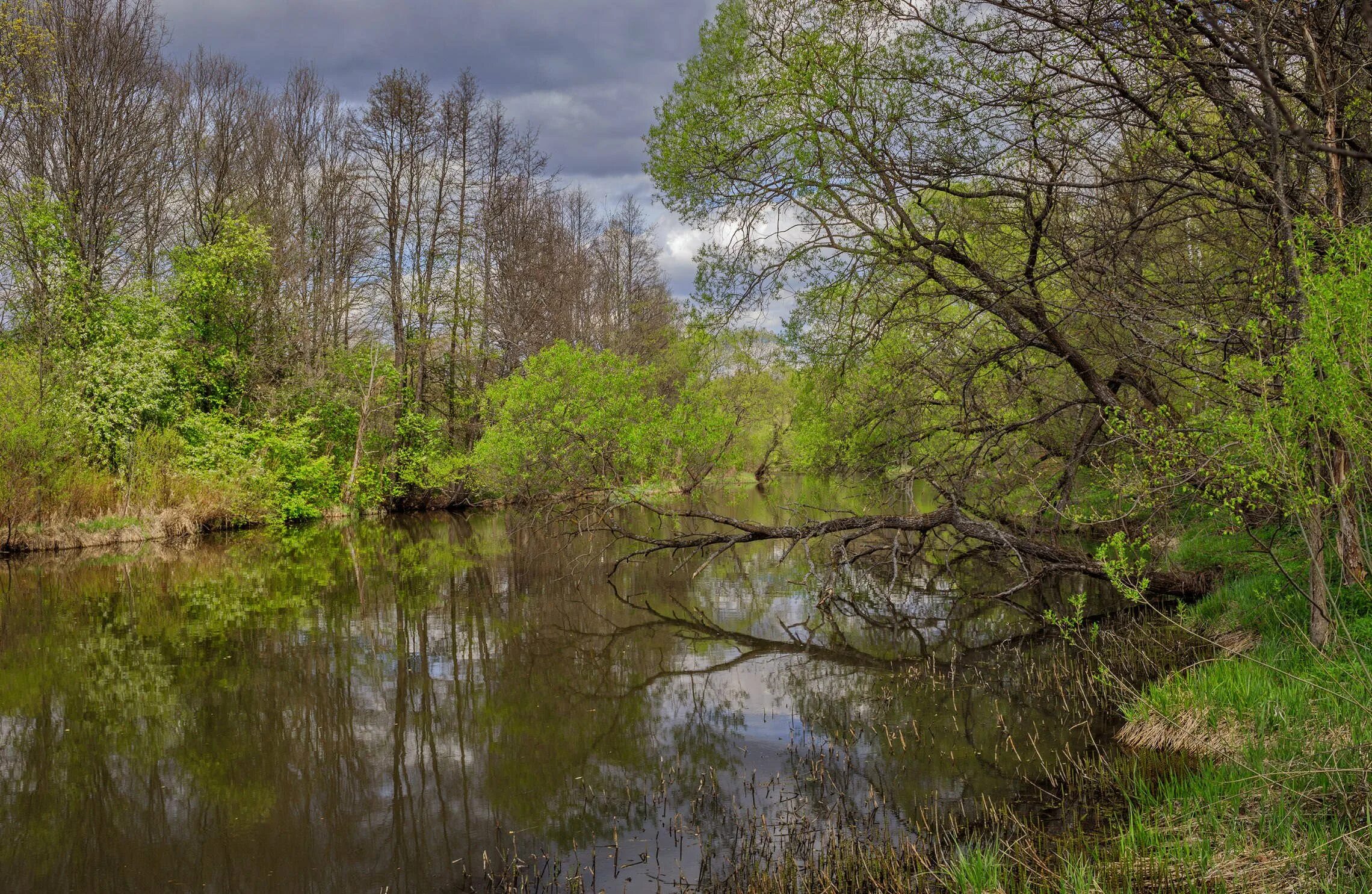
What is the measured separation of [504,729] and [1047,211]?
7.42 meters

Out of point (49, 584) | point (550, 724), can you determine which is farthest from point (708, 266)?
point (49, 584)

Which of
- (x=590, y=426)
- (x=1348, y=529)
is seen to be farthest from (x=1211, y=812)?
(x=590, y=426)

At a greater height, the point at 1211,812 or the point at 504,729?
the point at 1211,812

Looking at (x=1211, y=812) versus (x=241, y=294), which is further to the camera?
(x=241, y=294)

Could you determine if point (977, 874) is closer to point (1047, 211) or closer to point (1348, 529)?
point (1348, 529)

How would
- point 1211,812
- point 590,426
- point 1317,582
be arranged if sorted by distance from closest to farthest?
point 1211,812
point 1317,582
point 590,426

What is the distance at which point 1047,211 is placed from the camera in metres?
8.47

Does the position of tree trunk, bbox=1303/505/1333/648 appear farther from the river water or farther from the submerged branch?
the submerged branch

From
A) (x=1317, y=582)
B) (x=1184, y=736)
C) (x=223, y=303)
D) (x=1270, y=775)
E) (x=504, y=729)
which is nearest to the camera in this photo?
(x=1270, y=775)

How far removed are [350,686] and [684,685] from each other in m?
3.50

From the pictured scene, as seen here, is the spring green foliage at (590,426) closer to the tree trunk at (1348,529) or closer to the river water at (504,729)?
the river water at (504,729)

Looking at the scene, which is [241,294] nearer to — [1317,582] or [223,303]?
[223,303]

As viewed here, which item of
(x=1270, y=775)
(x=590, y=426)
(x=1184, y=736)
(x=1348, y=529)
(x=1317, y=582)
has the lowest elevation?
(x=1184, y=736)

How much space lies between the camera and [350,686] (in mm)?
8516
